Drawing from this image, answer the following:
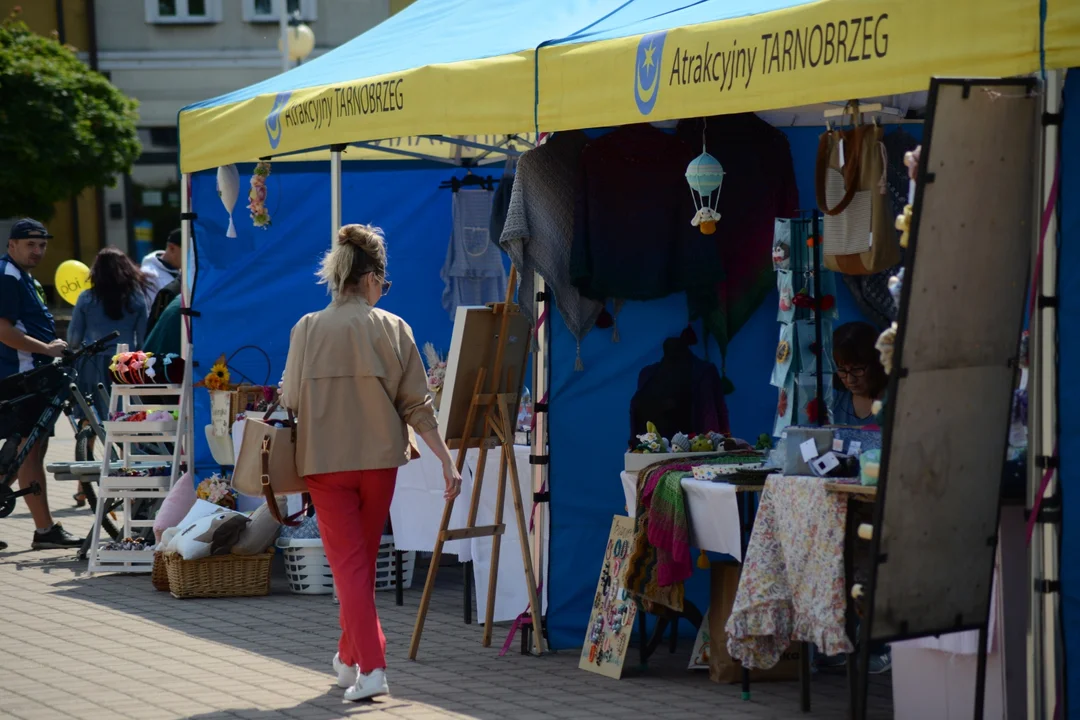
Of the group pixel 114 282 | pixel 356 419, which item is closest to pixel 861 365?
pixel 356 419

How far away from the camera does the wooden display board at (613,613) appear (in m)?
5.96

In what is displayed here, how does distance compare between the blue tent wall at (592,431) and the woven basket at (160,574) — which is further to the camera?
the woven basket at (160,574)

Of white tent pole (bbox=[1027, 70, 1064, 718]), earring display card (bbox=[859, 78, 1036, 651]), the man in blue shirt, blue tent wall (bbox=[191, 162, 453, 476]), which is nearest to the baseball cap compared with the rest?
the man in blue shirt

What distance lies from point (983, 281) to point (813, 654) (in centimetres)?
221

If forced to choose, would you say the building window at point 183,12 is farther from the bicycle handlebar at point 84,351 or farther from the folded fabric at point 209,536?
the folded fabric at point 209,536

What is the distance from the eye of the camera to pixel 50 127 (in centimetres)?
2355

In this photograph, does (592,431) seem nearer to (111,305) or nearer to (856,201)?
(856,201)

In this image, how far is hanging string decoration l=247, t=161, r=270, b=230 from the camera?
8906 millimetres

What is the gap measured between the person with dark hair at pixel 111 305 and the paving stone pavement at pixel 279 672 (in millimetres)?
2554

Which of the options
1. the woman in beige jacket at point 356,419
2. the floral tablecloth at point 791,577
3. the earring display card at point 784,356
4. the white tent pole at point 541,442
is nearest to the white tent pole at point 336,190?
the white tent pole at point 541,442

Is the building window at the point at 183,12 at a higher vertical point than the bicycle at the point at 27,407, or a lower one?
higher

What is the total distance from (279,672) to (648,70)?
2693 millimetres

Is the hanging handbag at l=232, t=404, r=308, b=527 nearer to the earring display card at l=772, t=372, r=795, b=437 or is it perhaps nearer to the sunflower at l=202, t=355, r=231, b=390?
the earring display card at l=772, t=372, r=795, b=437

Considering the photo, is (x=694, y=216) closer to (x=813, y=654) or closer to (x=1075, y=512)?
(x=813, y=654)
